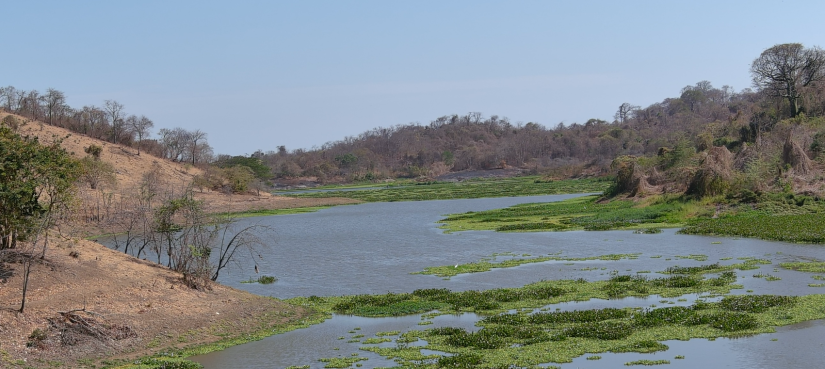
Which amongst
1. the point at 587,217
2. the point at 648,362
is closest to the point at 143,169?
the point at 587,217

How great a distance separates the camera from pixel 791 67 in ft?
224

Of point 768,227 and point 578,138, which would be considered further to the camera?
point 578,138

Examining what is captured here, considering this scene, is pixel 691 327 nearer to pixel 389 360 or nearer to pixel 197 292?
pixel 389 360

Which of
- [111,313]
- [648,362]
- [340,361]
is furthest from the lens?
[111,313]

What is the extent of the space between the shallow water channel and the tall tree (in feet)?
130

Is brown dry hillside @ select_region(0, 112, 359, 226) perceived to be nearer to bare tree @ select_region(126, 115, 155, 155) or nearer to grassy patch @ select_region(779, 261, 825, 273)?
bare tree @ select_region(126, 115, 155, 155)

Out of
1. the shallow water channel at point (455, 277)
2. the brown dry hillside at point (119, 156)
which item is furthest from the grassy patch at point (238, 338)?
the brown dry hillside at point (119, 156)

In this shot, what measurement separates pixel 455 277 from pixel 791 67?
186 ft

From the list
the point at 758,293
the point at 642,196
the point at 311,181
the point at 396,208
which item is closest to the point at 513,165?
the point at 311,181

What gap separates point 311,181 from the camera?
154 metres

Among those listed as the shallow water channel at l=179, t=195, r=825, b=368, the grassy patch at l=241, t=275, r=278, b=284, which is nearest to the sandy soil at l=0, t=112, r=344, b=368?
the shallow water channel at l=179, t=195, r=825, b=368

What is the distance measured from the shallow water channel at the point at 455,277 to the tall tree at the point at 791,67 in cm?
3952

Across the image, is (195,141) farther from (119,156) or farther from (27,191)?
(27,191)

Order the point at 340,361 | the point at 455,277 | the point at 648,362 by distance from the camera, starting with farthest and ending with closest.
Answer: the point at 455,277
the point at 340,361
the point at 648,362
